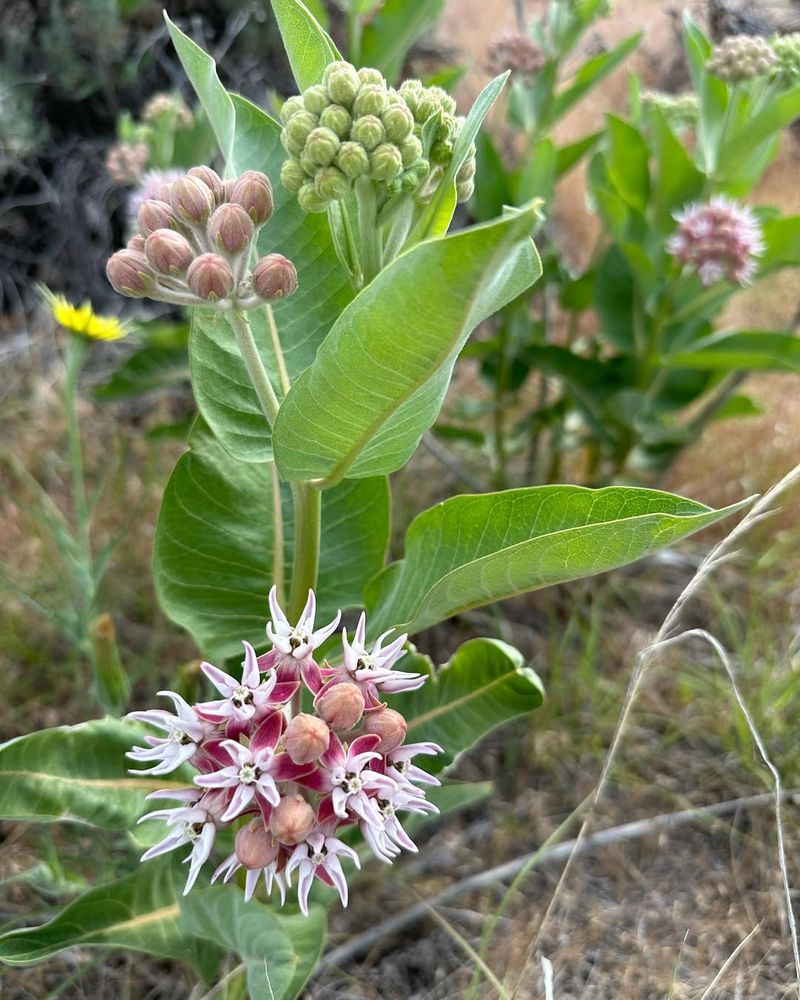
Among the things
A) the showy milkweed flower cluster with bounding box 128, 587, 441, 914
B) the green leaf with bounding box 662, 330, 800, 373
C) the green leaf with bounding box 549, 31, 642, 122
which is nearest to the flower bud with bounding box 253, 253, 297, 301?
the showy milkweed flower cluster with bounding box 128, 587, 441, 914

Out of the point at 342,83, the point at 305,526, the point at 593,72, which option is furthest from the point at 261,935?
the point at 593,72

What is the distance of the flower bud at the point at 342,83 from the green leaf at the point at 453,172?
0.43 feet

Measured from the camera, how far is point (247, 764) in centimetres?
100

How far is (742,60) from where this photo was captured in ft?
6.10

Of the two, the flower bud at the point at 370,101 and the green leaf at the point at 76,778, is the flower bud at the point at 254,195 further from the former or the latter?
the green leaf at the point at 76,778

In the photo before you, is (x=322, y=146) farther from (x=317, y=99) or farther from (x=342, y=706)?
(x=342, y=706)

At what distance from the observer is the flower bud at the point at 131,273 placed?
3.34 ft

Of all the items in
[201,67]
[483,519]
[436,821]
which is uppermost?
[201,67]

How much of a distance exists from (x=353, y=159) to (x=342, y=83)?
108 millimetres

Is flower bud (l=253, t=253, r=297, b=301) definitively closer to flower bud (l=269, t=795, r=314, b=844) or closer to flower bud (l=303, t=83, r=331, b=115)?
flower bud (l=303, t=83, r=331, b=115)

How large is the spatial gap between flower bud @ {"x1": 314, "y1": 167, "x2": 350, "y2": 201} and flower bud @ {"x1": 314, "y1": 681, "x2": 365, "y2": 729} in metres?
0.54

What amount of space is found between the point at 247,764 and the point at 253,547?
1.49ft

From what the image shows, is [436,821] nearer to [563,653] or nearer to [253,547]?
[563,653]

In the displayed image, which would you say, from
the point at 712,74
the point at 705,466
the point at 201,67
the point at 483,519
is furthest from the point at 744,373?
the point at 201,67
